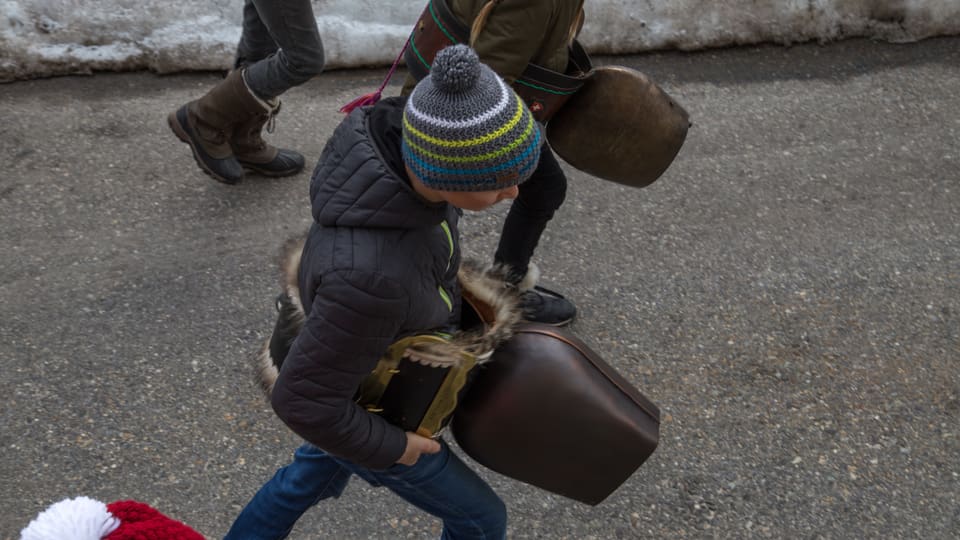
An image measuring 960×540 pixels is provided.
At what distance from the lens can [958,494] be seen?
121 inches

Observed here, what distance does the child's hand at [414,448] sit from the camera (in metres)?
2.00

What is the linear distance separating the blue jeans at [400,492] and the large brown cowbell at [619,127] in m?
1.27

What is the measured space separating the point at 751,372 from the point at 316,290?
2.21 meters

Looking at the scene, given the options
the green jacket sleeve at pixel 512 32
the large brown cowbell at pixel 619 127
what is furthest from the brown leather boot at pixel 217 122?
the green jacket sleeve at pixel 512 32

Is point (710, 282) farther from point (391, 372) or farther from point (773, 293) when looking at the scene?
point (391, 372)

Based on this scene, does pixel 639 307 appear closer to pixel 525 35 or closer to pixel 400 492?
pixel 525 35

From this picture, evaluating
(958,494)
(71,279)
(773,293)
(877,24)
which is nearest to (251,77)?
(71,279)

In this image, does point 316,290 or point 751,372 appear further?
point 751,372

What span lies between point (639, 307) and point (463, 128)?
2266 mm

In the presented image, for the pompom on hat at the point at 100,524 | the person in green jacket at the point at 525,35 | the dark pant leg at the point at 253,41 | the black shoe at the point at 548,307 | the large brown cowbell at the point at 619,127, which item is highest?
the person in green jacket at the point at 525,35

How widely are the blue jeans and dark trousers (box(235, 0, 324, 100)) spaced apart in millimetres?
2054

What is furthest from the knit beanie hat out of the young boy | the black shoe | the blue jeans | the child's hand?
the black shoe

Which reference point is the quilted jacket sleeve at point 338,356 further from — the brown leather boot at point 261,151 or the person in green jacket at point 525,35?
the brown leather boot at point 261,151

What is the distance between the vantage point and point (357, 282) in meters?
Answer: 1.72
